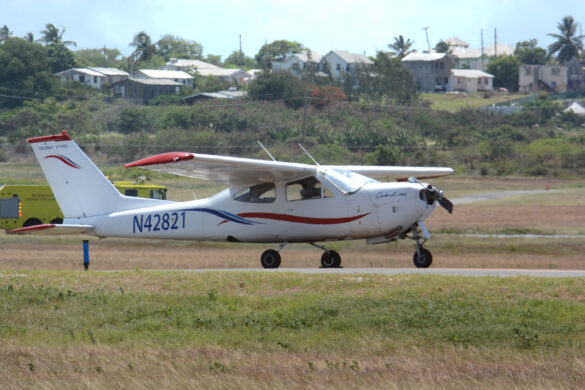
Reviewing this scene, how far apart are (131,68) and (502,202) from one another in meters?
119

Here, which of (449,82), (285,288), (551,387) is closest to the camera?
(551,387)

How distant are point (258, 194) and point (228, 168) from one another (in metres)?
1.13

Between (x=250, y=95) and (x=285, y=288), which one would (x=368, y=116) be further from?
(x=285, y=288)

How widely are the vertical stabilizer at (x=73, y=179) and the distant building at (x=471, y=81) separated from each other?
124878 mm

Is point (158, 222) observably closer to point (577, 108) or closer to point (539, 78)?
point (577, 108)

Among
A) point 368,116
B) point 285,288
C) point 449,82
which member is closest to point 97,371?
point 285,288

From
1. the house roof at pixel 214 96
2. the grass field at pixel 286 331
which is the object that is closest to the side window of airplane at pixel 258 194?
the grass field at pixel 286 331

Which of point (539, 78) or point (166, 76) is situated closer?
point (166, 76)

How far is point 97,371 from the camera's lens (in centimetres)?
1002

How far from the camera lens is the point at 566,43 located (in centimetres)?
16600

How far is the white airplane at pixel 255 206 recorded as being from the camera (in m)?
17.0

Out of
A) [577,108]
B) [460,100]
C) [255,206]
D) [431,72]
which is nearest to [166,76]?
[431,72]

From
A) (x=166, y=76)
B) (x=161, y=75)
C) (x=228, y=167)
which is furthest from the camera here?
(x=166, y=76)

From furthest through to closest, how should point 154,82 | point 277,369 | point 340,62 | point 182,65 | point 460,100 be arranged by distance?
point 182,65 → point 340,62 → point 154,82 → point 460,100 → point 277,369
